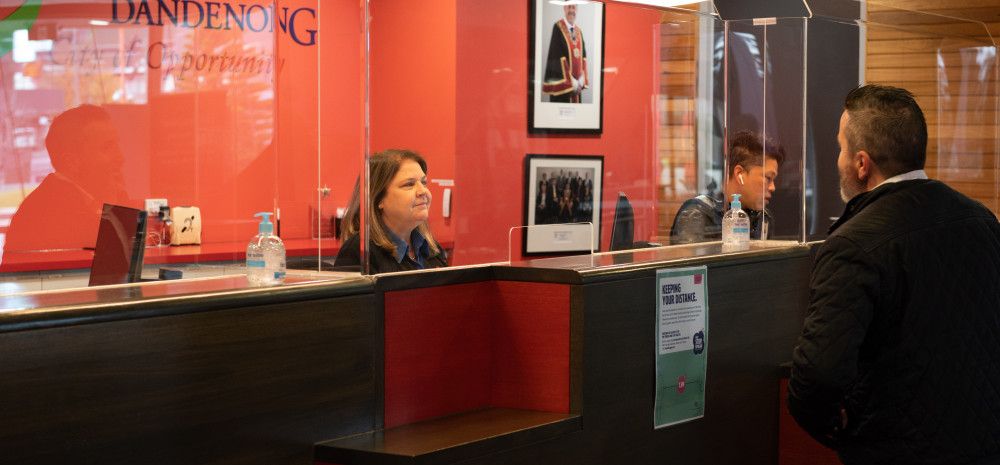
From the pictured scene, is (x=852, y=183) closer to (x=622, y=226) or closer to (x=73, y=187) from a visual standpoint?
(x=622, y=226)

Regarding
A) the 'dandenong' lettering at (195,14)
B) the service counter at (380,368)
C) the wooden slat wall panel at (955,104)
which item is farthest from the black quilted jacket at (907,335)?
the 'dandenong' lettering at (195,14)

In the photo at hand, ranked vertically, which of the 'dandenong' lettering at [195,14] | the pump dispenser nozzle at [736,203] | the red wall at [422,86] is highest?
the 'dandenong' lettering at [195,14]

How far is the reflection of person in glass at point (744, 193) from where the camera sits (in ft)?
14.3

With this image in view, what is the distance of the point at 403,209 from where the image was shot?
3.82m

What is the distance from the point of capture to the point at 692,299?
3.54m

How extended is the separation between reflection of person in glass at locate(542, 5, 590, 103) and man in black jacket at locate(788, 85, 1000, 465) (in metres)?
2.10

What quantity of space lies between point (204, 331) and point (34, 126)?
11.1ft

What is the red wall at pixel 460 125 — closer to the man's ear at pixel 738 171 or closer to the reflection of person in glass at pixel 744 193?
the reflection of person in glass at pixel 744 193

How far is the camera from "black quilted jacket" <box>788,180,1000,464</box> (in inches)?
99.0

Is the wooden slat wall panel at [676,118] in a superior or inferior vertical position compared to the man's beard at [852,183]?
superior

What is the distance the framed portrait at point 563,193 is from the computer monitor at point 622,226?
2.6 inches

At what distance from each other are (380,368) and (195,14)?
3872mm

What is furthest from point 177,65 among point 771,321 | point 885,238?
point 885,238

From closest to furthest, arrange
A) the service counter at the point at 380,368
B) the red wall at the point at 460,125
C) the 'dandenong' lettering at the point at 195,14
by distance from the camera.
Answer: the service counter at the point at 380,368 < the red wall at the point at 460,125 < the 'dandenong' lettering at the point at 195,14
